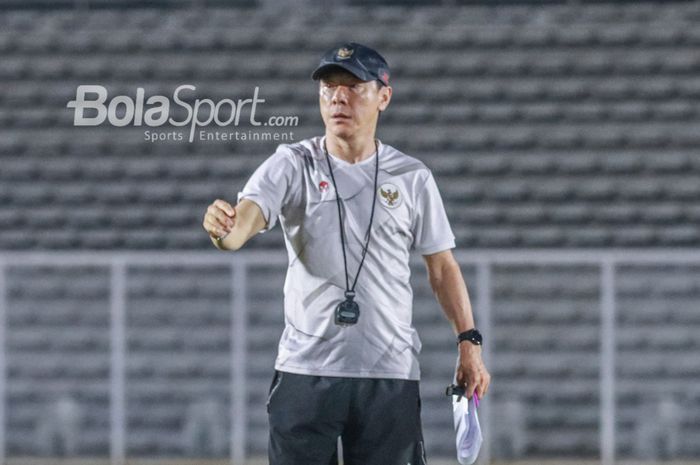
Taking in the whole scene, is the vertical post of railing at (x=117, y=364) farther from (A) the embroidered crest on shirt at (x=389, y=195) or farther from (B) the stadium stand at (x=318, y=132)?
(A) the embroidered crest on shirt at (x=389, y=195)

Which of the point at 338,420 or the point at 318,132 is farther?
the point at 318,132

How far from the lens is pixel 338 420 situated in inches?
137

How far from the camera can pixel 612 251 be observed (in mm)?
7992

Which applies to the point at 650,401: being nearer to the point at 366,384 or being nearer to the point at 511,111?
the point at 511,111

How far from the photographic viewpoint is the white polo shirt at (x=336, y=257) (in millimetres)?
3445

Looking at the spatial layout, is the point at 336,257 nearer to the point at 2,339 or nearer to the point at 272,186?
the point at 272,186

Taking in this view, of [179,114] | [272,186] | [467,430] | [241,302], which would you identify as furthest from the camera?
[179,114]

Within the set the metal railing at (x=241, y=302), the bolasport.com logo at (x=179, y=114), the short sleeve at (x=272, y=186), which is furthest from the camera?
the bolasport.com logo at (x=179, y=114)

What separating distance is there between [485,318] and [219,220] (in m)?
4.10

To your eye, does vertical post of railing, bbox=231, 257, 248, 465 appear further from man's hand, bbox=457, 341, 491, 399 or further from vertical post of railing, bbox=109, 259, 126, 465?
man's hand, bbox=457, 341, 491, 399

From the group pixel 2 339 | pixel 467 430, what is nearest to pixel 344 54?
pixel 467 430

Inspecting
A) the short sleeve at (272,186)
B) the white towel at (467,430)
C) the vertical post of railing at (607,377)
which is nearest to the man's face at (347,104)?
the short sleeve at (272,186)

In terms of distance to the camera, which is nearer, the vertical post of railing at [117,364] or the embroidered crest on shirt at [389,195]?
the embroidered crest on shirt at [389,195]

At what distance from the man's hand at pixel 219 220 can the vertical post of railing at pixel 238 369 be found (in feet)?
13.0
